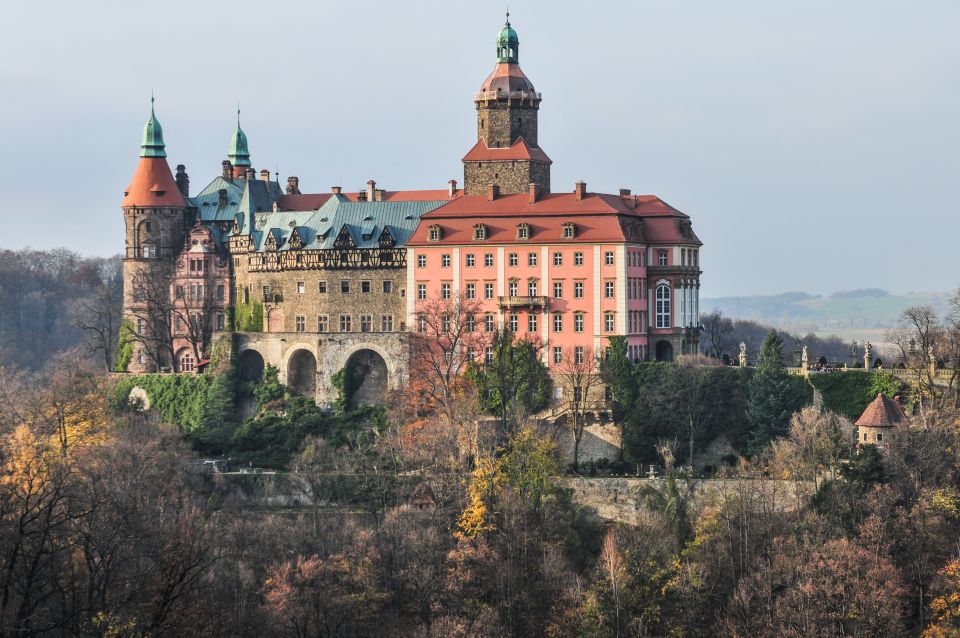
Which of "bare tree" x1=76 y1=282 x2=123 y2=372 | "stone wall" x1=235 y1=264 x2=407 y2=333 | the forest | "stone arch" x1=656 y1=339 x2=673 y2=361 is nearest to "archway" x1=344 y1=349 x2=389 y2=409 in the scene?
the forest

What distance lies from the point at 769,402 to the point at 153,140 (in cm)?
3805

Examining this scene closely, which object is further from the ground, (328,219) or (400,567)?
(328,219)

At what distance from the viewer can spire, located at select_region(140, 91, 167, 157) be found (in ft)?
319

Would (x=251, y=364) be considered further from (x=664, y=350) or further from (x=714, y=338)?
(x=714, y=338)

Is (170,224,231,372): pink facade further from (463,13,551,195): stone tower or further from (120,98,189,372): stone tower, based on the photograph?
(463,13,551,195): stone tower

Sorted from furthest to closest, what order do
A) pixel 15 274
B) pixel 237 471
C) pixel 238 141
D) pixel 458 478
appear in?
pixel 15 274 < pixel 238 141 < pixel 237 471 < pixel 458 478

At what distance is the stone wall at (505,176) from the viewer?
88.7 meters

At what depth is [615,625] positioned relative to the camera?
64312 millimetres

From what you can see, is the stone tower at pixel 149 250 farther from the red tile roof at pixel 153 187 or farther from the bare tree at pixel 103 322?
the bare tree at pixel 103 322

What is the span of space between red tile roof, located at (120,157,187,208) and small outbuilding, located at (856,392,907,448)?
3934cm

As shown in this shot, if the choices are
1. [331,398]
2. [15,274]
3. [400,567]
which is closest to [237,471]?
[331,398]

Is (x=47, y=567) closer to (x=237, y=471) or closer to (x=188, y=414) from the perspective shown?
(x=237, y=471)

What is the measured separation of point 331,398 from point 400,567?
757 inches

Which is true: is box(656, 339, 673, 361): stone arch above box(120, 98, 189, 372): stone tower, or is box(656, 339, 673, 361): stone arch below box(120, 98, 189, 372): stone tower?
below
